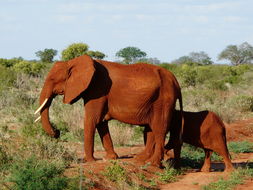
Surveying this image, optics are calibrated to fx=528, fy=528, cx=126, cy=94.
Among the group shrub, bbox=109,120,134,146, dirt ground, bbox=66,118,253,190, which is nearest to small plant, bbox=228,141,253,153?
dirt ground, bbox=66,118,253,190

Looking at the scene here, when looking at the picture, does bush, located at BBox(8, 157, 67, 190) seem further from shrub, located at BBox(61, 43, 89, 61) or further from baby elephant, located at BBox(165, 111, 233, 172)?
shrub, located at BBox(61, 43, 89, 61)

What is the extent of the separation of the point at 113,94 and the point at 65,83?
0.92 metres

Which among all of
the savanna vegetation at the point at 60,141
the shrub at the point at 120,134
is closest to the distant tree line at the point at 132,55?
the savanna vegetation at the point at 60,141

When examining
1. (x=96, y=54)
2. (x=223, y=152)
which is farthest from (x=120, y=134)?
(x=96, y=54)

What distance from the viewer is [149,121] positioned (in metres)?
10.0

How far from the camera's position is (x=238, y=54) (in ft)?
247

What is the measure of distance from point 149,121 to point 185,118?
84 centimetres

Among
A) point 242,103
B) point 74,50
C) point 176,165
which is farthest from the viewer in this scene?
point 74,50

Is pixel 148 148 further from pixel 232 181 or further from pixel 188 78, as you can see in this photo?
pixel 188 78

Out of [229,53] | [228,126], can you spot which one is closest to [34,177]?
[228,126]

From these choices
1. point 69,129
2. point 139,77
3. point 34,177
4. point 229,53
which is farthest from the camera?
point 229,53

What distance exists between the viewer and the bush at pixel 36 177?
7.25 meters

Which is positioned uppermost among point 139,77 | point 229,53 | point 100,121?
point 229,53

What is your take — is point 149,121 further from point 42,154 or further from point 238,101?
point 238,101
